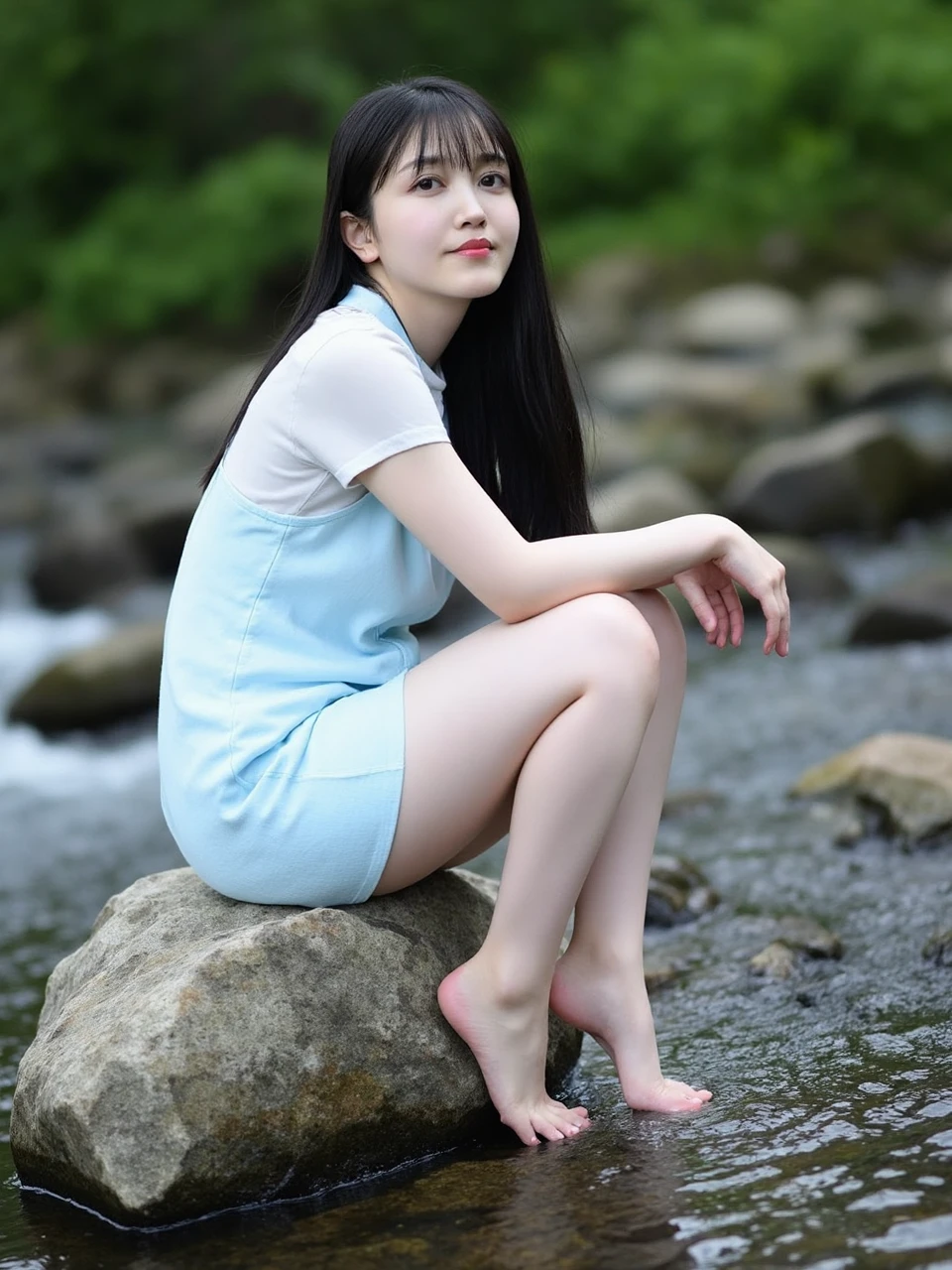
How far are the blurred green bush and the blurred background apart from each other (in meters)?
0.04

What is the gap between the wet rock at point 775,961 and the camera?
286cm

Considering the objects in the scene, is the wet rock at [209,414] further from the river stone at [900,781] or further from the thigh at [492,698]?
the thigh at [492,698]

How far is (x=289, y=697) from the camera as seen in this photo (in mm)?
2332

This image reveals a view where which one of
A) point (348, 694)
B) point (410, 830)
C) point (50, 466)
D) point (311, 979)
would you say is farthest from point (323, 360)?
point (50, 466)

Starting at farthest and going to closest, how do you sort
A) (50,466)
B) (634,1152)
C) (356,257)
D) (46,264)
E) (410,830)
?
(46,264) → (50,466) → (356,257) → (410,830) → (634,1152)

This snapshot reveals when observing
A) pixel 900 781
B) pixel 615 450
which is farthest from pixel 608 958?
pixel 615 450

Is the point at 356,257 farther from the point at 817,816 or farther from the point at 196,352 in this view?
the point at 196,352

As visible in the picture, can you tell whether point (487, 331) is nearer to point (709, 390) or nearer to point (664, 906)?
point (664, 906)

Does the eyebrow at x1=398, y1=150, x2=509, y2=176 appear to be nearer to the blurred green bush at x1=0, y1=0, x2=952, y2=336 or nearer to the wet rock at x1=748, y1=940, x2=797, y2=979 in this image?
the wet rock at x1=748, y1=940, x2=797, y2=979

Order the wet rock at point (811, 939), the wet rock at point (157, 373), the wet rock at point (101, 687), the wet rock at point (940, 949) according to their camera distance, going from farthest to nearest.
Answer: the wet rock at point (157, 373) → the wet rock at point (101, 687) → the wet rock at point (811, 939) → the wet rock at point (940, 949)

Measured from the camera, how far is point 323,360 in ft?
7.50

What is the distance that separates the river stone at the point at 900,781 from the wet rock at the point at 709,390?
18.4 feet

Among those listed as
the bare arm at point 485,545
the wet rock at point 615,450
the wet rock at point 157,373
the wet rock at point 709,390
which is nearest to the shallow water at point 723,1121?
the bare arm at point 485,545

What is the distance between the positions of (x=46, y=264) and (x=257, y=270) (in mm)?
2477
